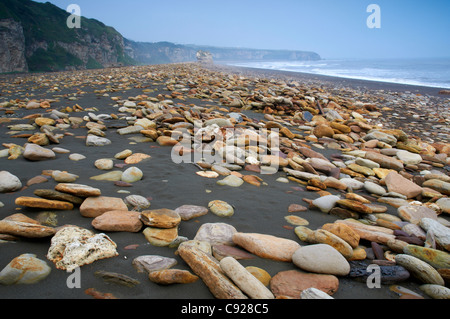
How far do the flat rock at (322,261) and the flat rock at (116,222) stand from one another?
1.20 meters

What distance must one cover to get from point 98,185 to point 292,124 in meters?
5.10

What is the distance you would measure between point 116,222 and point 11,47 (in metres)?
58.7

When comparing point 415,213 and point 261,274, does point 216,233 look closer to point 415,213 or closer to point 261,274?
point 261,274

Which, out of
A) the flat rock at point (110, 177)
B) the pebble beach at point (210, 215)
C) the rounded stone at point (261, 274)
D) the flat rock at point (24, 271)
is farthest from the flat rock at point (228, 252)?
the flat rock at point (110, 177)

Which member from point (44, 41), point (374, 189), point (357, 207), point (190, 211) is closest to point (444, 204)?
point (374, 189)

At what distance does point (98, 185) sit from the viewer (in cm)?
259

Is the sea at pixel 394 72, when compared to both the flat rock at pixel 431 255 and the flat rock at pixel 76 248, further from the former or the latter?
the flat rock at pixel 76 248

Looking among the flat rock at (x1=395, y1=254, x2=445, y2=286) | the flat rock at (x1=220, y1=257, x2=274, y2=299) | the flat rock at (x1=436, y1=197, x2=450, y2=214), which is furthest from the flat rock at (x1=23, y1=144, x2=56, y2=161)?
the flat rock at (x1=436, y1=197, x2=450, y2=214)

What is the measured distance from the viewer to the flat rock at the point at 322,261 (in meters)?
1.60

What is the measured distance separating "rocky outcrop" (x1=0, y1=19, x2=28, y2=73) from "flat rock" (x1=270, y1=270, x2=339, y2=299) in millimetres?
55803

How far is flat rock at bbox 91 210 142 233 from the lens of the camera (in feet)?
6.11

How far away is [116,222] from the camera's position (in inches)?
74.7

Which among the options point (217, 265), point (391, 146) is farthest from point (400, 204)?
point (391, 146)
